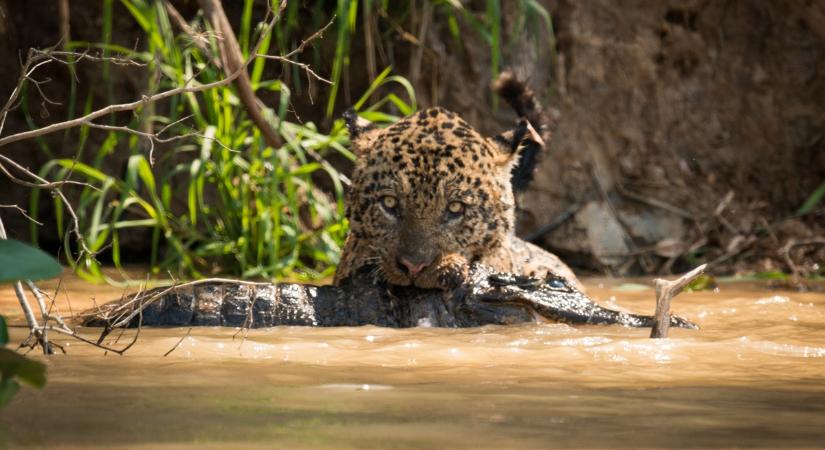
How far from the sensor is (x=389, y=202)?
5.63 metres

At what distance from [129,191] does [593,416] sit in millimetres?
4693

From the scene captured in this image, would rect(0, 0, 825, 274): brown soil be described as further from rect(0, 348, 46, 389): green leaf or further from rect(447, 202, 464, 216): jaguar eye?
rect(0, 348, 46, 389): green leaf

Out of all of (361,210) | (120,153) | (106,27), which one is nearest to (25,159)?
(120,153)

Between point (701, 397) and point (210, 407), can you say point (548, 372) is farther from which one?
point (210, 407)

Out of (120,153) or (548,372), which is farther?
(120,153)

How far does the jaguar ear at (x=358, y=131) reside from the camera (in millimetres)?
6035

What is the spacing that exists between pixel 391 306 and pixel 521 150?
1.52 m

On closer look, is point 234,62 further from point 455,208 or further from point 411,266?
point 411,266

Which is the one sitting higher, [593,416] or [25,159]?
[25,159]

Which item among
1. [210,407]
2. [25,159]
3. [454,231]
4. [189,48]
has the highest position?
[189,48]

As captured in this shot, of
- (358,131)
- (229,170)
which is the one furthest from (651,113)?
(358,131)

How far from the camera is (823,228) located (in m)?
9.10

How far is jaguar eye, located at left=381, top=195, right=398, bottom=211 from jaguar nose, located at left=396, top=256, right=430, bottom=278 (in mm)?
423

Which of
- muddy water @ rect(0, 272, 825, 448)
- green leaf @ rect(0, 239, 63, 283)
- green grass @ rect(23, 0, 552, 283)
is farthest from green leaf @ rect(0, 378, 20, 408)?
green grass @ rect(23, 0, 552, 283)
